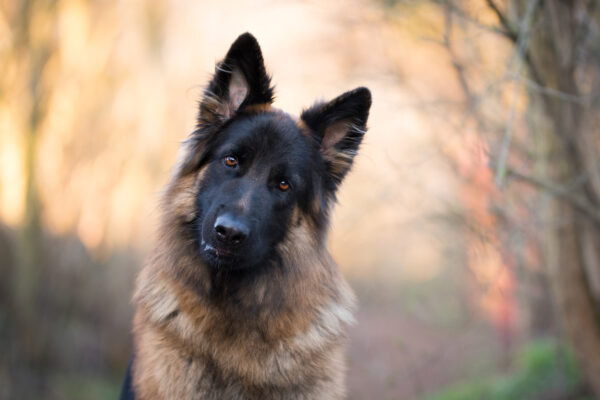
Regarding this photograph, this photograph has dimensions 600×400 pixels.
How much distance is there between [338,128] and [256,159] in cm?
71

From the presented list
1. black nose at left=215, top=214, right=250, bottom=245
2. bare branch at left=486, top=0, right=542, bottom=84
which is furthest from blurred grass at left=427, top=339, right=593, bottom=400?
black nose at left=215, top=214, right=250, bottom=245

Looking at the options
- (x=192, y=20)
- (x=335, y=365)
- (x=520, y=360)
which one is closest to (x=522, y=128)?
(x=520, y=360)

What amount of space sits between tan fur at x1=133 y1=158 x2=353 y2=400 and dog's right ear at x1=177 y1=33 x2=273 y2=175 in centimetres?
19

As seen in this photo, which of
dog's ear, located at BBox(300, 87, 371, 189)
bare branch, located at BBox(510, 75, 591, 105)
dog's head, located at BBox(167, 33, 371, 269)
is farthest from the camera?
bare branch, located at BBox(510, 75, 591, 105)

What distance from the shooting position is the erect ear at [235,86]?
3592mm

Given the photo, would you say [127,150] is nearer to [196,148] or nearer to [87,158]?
[87,158]

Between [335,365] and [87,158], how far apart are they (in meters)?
9.00

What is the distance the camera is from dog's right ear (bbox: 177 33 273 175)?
3.62m

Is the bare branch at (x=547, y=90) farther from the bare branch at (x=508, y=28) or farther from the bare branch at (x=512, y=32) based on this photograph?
the bare branch at (x=508, y=28)

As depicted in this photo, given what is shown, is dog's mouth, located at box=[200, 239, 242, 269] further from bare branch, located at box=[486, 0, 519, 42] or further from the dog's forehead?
bare branch, located at box=[486, 0, 519, 42]

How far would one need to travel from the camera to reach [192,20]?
12.7 m

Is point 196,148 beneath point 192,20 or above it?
beneath

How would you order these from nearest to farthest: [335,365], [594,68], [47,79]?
[335,365], [594,68], [47,79]

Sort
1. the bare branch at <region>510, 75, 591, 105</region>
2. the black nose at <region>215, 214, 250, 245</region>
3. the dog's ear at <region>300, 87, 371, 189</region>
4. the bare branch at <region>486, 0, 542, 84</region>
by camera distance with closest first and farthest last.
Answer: the black nose at <region>215, 214, 250, 245</region> → the dog's ear at <region>300, 87, 371, 189</region> → the bare branch at <region>510, 75, 591, 105</region> → the bare branch at <region>486, 0, 542, 84</region>
